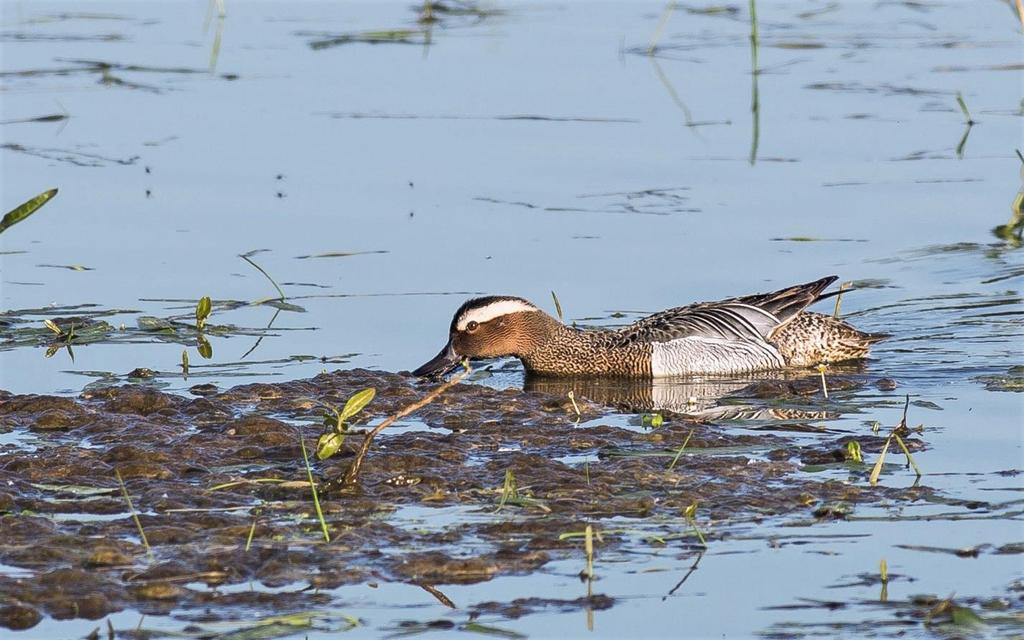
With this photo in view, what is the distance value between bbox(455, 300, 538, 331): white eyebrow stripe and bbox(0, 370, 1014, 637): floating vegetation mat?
1.30 metres

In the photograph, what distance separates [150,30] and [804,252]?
35.8ft

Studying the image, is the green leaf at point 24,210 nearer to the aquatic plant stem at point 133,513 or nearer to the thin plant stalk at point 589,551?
the aquatic plant stem at point 133,513

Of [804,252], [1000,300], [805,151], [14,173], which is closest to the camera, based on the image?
[1000,300]

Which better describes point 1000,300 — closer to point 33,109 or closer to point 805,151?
point 805,151

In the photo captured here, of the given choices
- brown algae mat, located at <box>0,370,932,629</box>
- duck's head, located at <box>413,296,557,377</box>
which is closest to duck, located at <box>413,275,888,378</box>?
duck's head, located at <box>413,296,557,377</box>

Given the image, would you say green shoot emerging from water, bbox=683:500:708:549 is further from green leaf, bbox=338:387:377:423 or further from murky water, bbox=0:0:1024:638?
green leaf, bbox=338:387:377:423

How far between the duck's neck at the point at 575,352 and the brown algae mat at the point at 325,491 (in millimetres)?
1609

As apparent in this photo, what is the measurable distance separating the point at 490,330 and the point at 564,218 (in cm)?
273

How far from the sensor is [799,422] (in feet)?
28.1

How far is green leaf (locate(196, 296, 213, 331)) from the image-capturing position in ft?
32.7

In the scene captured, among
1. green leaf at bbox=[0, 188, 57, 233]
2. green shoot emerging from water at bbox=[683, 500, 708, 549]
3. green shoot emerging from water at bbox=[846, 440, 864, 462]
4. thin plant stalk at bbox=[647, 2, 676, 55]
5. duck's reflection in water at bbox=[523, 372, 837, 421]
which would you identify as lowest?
duck's reflection in water at bbox=[523, 372, 837, 421]

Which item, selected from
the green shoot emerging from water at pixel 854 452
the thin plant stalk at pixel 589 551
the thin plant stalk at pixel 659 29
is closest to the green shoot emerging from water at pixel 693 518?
the thin plant stalk at pixel 589 551

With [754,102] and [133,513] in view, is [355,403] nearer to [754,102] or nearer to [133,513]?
[133,513]

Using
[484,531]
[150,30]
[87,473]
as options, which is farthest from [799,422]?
[150,30]
